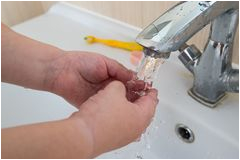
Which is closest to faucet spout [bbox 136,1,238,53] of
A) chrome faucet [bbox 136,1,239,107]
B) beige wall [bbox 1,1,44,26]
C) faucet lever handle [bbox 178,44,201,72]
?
chrome faucet [bbox 136,1,239,107]

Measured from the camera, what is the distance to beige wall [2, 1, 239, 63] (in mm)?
476

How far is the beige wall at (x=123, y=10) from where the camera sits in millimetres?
476

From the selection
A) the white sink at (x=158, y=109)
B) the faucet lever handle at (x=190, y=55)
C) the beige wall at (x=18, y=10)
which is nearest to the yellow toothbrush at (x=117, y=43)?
the white sink at (x=158, y=109)

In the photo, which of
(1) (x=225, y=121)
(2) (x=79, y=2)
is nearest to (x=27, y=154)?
(1) (x=225, y=121)

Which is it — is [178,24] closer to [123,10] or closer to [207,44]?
[207,44]

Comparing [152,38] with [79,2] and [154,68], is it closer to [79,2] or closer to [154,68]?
[154,68]

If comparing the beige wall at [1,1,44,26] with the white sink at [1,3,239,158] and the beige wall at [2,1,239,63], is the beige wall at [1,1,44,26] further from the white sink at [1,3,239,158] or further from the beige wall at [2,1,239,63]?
the white sink at [1,3,239,158]

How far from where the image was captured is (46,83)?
43 centimetres

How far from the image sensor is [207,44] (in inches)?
15.4

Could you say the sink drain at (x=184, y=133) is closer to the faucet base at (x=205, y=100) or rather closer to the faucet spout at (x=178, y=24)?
the faucet base at (x=205, y=100)

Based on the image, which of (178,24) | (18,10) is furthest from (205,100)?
(18,10)

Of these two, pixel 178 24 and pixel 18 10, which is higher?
pixel 178 24

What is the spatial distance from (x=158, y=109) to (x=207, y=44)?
12 cm

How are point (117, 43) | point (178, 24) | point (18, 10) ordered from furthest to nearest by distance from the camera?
point (18, 10) → point (117, 43) → point (178, 24)
